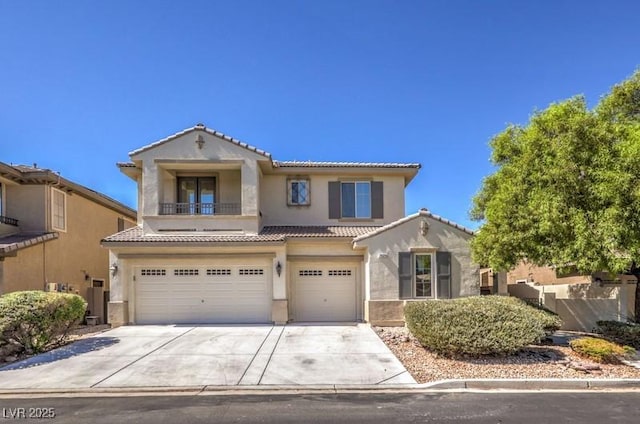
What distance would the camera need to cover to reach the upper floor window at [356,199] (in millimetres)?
18125

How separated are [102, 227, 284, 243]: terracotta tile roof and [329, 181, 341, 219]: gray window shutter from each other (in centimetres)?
309

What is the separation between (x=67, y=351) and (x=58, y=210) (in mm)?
9393

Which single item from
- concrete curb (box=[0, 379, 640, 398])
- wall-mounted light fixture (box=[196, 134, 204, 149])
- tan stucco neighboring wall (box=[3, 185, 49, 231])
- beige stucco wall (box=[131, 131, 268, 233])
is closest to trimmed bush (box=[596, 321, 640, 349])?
concrete curb (box=[0, 379, 640, 398])

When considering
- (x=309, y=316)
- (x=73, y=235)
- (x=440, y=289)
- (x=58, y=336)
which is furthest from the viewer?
(x=73, y=235)

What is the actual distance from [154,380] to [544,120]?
1130 cm

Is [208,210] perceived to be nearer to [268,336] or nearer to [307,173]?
[307,173]

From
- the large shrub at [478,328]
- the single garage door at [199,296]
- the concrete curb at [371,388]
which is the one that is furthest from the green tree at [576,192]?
the single garage door at [199,296]

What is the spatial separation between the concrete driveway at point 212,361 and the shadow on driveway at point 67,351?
0.07ft

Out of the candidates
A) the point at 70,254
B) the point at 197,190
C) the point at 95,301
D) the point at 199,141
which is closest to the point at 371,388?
the point at 199,141

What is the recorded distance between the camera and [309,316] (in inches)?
653

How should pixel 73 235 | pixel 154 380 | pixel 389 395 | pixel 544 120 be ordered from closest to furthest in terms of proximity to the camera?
pixel 389 395, pixel 154 380, pixel 544 120, pixel 73 235

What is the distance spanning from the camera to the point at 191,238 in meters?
16.0

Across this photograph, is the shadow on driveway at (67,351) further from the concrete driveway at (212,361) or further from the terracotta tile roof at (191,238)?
the terracotta tile roof at (191,238)

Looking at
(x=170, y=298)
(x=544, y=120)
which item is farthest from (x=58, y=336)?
(x=544, y=120)
